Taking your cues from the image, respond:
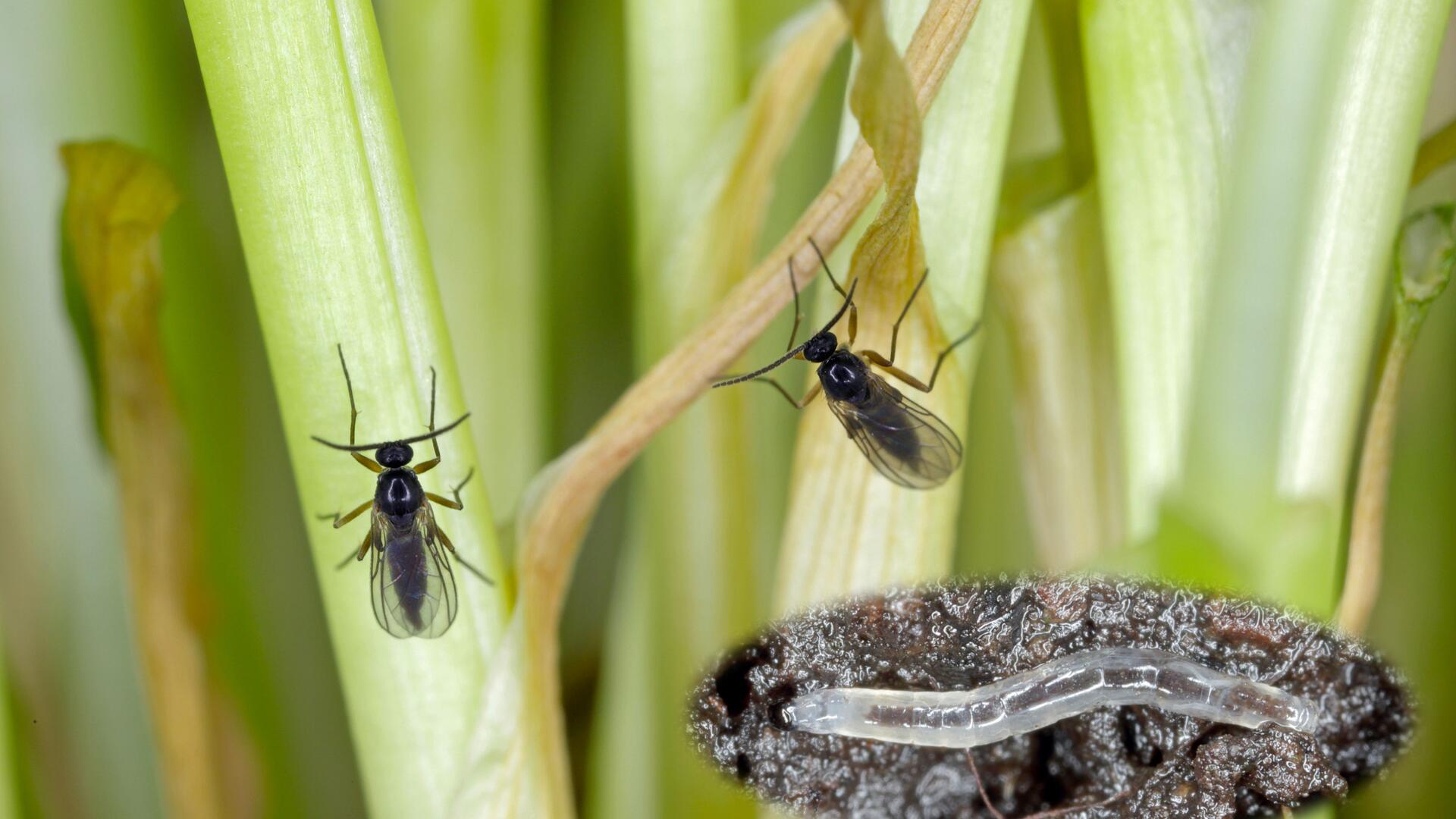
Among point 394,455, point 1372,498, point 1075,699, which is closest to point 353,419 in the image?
point 394,455

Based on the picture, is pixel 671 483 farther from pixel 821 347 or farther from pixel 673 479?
pixel 821 347

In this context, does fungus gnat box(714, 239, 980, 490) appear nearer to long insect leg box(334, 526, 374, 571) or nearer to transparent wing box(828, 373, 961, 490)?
transparent wing box(828, 373, 961, 490)

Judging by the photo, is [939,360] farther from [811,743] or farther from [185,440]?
[185,440]

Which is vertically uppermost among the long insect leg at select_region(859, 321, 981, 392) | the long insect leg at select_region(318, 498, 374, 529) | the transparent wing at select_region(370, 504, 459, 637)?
the long insect leg at select_region(859, 321, 981, 392)

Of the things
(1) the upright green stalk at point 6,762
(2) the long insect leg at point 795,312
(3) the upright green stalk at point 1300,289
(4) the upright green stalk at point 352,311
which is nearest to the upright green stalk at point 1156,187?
(3) the upright green stalk at point 1300,289

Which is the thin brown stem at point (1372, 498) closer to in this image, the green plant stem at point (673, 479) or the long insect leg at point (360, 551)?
the green plant stem at point (673, 479)

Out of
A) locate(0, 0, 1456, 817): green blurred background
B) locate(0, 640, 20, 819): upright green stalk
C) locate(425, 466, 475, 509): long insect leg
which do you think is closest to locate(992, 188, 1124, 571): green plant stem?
locate(0, 0, 1456, 817): green blurred background
